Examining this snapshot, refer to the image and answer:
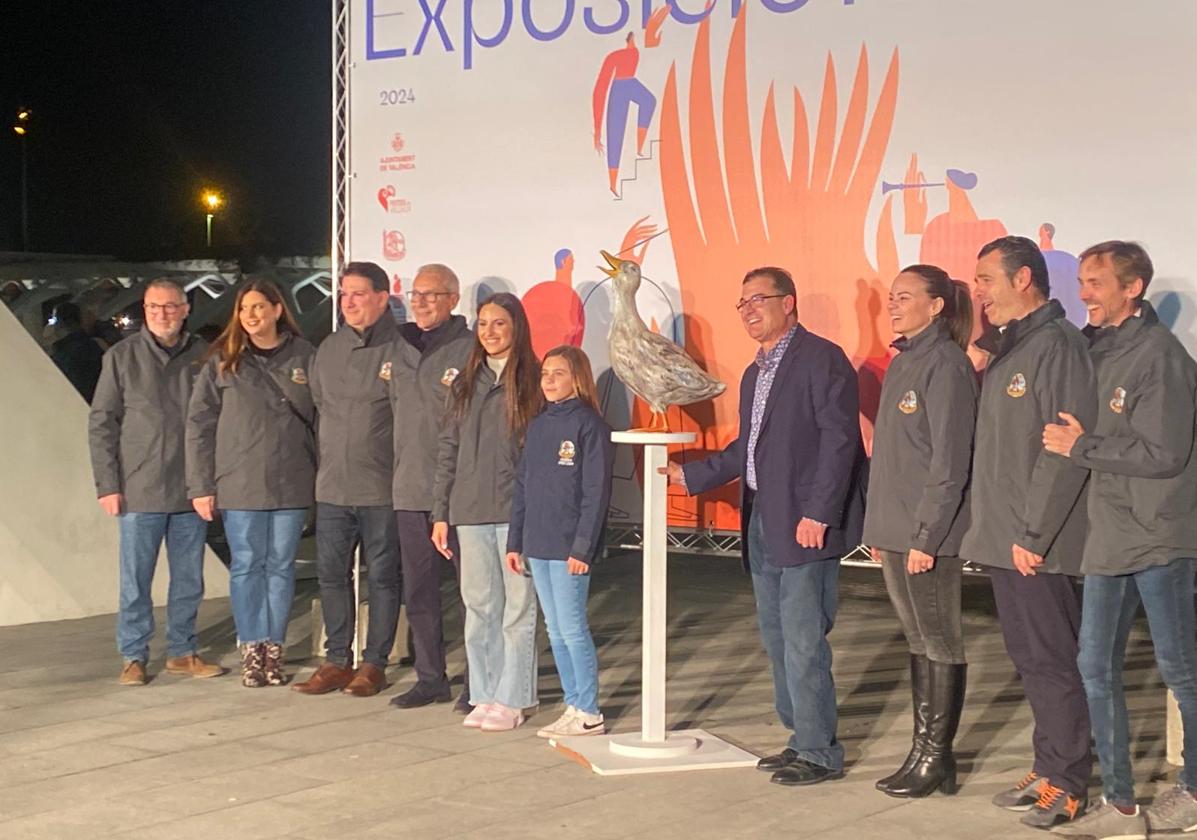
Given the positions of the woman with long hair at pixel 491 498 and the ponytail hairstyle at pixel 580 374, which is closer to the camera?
the ponytail hairstyle at pixel 580 374

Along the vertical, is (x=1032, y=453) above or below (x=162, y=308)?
below

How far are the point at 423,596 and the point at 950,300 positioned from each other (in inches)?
104

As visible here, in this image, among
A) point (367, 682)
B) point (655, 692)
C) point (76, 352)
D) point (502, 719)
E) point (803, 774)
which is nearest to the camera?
point (803, 774)

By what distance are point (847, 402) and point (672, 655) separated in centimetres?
279

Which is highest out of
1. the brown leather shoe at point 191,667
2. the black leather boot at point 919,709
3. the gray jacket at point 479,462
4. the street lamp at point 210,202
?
the street lamp at point 210,202

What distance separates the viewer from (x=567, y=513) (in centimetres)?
574

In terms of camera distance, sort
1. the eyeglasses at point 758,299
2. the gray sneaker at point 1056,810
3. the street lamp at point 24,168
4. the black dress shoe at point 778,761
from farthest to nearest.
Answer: the street lamp at point 24,168 < the eyeglasses at point 758,299 < the black dress shoe at point 778,761 < the gray sneaker at point 1056,810

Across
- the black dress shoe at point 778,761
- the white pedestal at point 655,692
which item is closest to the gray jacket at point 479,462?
the white pedestal at point 655,692

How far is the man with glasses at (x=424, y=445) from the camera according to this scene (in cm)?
643

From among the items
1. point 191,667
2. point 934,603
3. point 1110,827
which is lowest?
point 191,667

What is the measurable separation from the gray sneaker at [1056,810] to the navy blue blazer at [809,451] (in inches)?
41.4

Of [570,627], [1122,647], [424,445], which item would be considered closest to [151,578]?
[424,445]

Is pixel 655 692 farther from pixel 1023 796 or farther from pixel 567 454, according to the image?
pixel 1023 796

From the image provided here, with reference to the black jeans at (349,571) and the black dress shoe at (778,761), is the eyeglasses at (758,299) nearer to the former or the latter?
the black dress shoe at (778,761)
